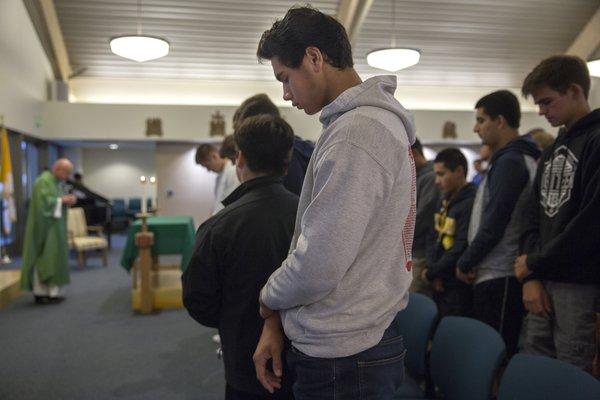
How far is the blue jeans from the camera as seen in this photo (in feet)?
3.12

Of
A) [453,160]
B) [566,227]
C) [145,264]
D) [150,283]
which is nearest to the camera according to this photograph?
[566,227]

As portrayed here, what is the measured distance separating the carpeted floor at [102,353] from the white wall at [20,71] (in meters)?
3.08

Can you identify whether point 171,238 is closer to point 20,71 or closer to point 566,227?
point 566,227

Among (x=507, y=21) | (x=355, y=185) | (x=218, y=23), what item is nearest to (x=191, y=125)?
(x=218, y=23)

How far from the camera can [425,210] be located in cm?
300

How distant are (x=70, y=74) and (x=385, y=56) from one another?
222 inches

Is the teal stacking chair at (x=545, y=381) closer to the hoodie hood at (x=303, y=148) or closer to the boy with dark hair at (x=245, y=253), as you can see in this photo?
the boy with dark hair at (x=245, y=253)

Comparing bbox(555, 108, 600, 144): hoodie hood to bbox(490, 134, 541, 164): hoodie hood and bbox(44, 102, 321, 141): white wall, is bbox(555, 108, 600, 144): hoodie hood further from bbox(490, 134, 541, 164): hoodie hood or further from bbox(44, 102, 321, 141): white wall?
bbox(44, 102, 321, 141): white wall

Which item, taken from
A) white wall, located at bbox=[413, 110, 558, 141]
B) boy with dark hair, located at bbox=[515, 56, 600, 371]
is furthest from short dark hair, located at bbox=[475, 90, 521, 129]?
white wall, located at bbox=[413, 110, 558, 141]

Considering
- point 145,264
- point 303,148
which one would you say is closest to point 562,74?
point 303,148

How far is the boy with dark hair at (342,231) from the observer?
2.89 feet

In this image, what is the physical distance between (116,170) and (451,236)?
13.6m

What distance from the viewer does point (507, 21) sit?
25.9ft

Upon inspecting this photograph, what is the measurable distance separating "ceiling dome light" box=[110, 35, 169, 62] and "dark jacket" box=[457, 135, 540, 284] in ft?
15.3
